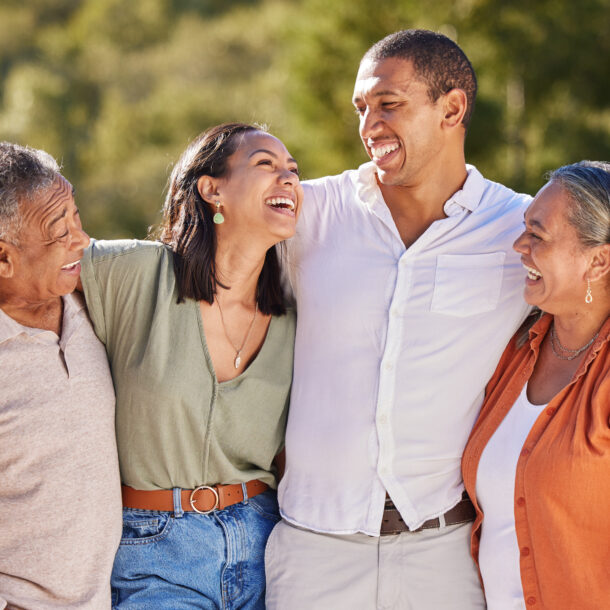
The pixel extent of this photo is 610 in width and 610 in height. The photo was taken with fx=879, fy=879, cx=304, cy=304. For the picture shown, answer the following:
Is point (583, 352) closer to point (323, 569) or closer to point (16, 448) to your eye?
point (323, 569)

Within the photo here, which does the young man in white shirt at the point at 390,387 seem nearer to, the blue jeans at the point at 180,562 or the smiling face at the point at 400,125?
the smiling face at the point at 400,125

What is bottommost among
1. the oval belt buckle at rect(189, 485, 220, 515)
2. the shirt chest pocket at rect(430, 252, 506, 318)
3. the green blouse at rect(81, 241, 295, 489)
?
the oval belt buckle at rect(189, 485, 220, 515)

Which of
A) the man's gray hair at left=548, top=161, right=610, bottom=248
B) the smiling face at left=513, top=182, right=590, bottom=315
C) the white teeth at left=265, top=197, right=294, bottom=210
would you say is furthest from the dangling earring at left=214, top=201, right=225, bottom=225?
the man's gray hair at left=548, top=161, right=610, bottom=248

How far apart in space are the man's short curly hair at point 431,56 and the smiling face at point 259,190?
0.58 m

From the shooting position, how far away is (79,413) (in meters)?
2.48

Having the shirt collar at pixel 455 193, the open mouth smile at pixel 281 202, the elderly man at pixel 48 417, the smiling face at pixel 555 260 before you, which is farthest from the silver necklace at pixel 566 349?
the elderly man at pixel 48 417

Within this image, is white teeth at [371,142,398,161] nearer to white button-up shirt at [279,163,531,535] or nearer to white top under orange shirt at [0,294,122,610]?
white button-up shirt at [279,163,531,535]

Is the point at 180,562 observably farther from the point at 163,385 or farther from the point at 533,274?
the point at 533,274

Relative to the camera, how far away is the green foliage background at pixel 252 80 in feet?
32.4

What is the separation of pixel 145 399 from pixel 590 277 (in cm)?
138

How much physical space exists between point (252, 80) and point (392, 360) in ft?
65.4

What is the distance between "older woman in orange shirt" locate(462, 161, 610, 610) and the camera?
8.20ft

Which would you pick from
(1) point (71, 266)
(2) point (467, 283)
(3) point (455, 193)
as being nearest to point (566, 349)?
(2) point (467, 283)

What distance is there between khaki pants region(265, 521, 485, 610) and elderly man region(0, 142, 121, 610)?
544 millimetres
